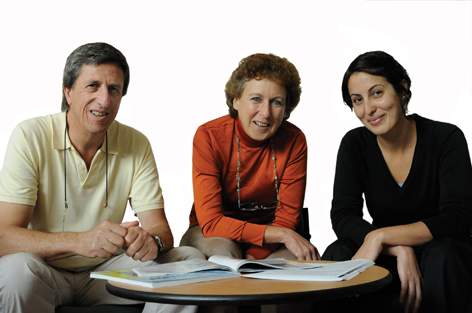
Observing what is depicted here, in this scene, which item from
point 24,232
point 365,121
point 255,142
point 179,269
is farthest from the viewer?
point 255,142


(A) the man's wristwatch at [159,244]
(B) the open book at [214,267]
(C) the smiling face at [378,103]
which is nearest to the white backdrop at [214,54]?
(C) the smiling face at [378,103]

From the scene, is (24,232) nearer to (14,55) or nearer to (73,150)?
(73,150)

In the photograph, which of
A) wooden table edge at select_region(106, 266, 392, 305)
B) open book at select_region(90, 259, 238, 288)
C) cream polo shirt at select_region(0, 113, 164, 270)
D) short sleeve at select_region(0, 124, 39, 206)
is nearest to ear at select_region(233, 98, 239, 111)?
cream polo shirt at select_region(0, 113, 164, 270)

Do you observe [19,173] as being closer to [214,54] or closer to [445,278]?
[445,278]

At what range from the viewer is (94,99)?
249 centimetres

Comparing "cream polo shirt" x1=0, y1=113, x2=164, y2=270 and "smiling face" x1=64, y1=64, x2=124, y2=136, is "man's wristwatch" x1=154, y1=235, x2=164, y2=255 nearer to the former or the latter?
"cream polo shirt" x1=0, y1=113, x2=164, y2=270

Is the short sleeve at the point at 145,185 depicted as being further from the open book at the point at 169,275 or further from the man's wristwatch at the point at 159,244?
the open book at the point at 169,275

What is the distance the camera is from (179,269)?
1.95 metres

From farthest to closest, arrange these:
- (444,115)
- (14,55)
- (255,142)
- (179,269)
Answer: (444,115) < (14,55) < (255,142) < (179,269)

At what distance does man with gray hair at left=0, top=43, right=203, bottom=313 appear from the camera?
2203mm

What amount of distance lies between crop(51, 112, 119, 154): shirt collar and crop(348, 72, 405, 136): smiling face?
2.78 ft

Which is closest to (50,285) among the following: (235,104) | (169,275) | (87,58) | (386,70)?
(169,275)

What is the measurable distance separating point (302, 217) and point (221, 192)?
1.04 feet

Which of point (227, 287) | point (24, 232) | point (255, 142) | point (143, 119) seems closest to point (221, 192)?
point (255, 142)
